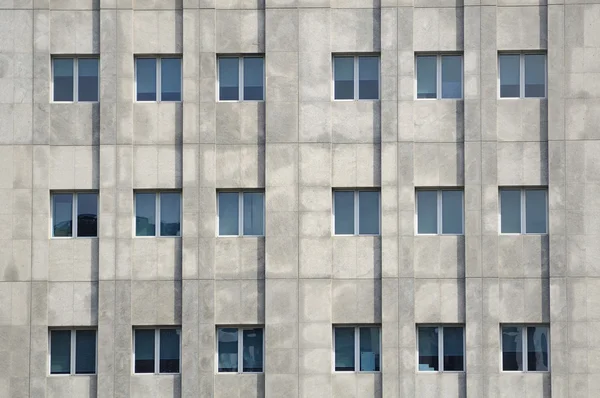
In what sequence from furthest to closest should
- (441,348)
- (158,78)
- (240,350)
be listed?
(158,78) → (240,350) → (441,348)

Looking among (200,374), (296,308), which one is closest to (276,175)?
(296,308)

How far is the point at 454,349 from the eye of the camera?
143 feet

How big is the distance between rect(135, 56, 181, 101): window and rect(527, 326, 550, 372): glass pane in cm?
1472

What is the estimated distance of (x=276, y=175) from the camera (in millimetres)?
43938

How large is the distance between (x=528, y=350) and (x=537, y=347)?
1.06 feet

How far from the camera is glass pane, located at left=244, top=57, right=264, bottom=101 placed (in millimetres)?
44844

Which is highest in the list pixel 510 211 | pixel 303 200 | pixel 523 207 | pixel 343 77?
pixel 343 77

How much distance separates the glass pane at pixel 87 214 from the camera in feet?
146

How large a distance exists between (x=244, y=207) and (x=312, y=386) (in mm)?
6622

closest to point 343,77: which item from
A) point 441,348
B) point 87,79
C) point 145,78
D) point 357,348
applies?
point 145,78

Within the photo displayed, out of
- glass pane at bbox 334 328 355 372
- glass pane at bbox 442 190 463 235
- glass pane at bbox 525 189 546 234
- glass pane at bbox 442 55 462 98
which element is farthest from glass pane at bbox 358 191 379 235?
glass pane at bbox 525 189 546 234

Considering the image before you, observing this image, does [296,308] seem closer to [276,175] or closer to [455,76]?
[276,175]

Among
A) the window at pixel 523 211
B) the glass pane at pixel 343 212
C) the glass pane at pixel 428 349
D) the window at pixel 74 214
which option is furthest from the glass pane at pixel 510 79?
the window at pixel 74 214

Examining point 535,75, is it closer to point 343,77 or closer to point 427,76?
point 427,76
